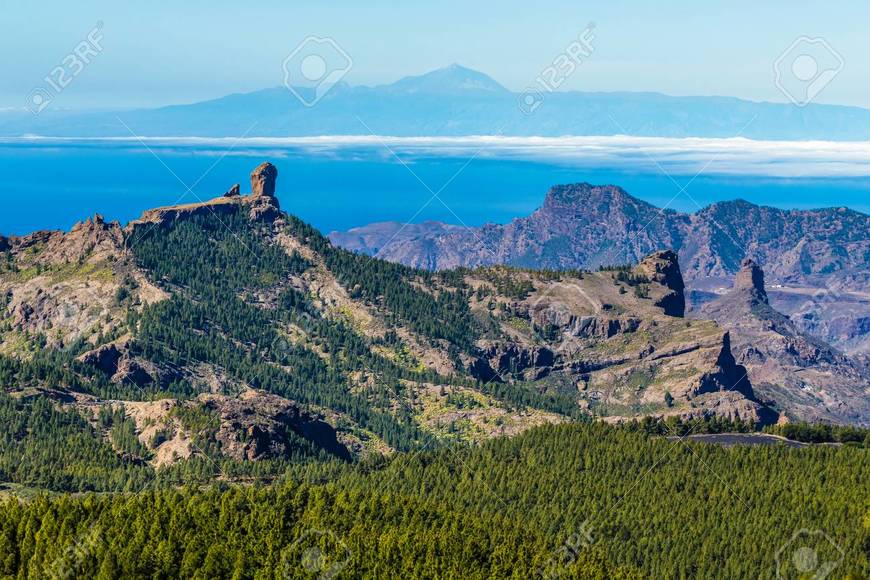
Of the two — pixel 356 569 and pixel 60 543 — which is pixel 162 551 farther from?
pixel 356 569

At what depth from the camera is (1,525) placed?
198 m

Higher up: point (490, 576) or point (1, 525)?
point (1, 525)

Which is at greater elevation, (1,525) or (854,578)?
(1,525)

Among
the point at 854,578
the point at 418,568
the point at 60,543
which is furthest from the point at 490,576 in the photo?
the point at 854,578

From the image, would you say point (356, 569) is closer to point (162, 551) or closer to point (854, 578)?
point (162, 551)

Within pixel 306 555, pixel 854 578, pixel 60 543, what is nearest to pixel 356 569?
pixel 306 555

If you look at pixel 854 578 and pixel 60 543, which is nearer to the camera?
pixel 854 578

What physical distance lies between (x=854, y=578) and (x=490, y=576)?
80107 mm

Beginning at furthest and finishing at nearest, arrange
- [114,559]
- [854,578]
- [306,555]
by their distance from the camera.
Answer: [306,555] < [114,559] < [854,578]

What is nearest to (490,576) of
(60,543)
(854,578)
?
(60,543)

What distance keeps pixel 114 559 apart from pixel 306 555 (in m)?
27.0

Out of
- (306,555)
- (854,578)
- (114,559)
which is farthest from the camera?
(306,555)

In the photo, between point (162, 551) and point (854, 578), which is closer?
point (854, 578)

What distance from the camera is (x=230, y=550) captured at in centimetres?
19238
